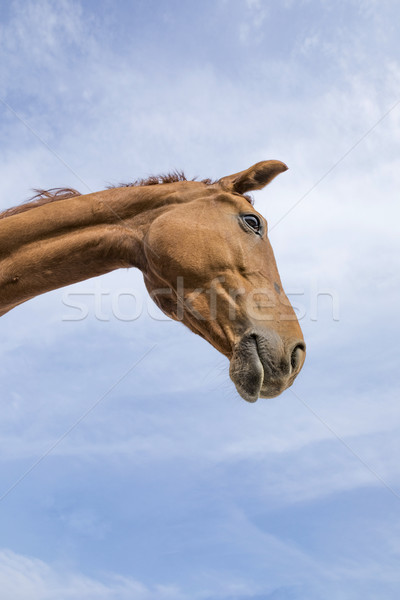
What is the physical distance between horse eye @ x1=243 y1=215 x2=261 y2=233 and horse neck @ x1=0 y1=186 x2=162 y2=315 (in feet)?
2.89

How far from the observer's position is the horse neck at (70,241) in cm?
518

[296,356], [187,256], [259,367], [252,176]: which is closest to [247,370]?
[259,367]

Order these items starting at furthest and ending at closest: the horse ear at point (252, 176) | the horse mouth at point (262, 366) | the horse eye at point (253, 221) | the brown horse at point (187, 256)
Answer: the horse ear at point (252, 176)
the horse eye at point (253, 221)
the brown horse at point (187, 256)
the horse mouth at point (262, 366)

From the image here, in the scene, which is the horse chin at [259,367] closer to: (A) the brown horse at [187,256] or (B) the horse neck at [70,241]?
(A) the brown horse at [187,256]

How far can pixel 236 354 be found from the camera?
459cm

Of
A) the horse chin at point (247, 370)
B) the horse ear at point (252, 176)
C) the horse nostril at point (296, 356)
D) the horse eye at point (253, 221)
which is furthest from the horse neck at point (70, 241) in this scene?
the horse nostril at point (296, 356)

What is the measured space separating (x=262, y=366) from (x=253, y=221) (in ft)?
4.70

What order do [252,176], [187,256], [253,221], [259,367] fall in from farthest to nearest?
[252,176] → [253,221] → [187,256] → [259,367]

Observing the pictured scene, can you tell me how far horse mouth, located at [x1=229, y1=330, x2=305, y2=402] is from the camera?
175 inches

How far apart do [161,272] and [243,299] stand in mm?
834

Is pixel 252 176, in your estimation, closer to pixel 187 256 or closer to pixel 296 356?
pixel 187 256

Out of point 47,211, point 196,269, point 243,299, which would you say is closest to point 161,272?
point 196,269

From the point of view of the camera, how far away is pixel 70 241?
5.18 metres

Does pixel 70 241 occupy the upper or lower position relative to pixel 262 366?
upper
